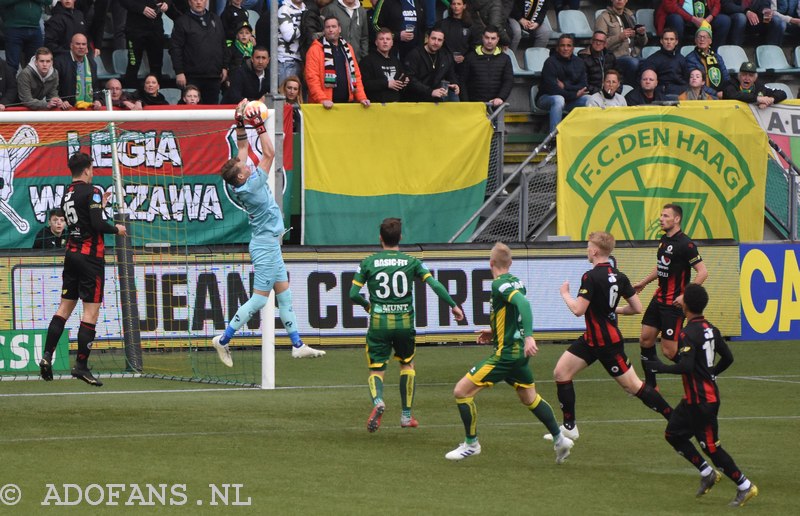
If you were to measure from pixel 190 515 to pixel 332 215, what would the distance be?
11220 millimetres

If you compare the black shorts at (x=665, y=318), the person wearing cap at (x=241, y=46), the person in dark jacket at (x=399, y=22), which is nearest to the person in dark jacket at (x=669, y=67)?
the person in dark jacket at (x=399, y=22)

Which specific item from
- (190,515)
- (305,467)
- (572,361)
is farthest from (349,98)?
(190,515)

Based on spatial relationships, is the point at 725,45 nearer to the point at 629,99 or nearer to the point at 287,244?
the point at 629,99

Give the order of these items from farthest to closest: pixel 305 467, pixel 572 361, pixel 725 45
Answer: pixel 725 45, pixel 572 361, pixel 305 467

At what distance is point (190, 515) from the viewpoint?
8.20 meters

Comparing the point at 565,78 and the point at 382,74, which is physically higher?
the point at 382,74

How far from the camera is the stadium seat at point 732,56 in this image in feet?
81.8

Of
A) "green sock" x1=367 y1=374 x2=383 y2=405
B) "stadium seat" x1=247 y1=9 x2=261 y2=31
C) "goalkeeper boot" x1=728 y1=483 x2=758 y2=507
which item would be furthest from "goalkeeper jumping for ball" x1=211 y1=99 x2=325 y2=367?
"stadium seat" x1=247 y1=9 x2=261 y2=31

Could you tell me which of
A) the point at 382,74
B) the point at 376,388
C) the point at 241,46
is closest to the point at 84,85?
the point at 241,46

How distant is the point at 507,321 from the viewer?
1027cm

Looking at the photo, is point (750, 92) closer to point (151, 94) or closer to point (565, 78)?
point (565, 78)

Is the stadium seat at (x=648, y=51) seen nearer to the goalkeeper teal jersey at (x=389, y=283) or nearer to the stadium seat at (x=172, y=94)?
the stadium seat at (x=172, y=94)

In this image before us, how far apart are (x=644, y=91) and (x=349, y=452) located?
13.2m

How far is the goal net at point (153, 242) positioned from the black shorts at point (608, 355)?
5914mm
